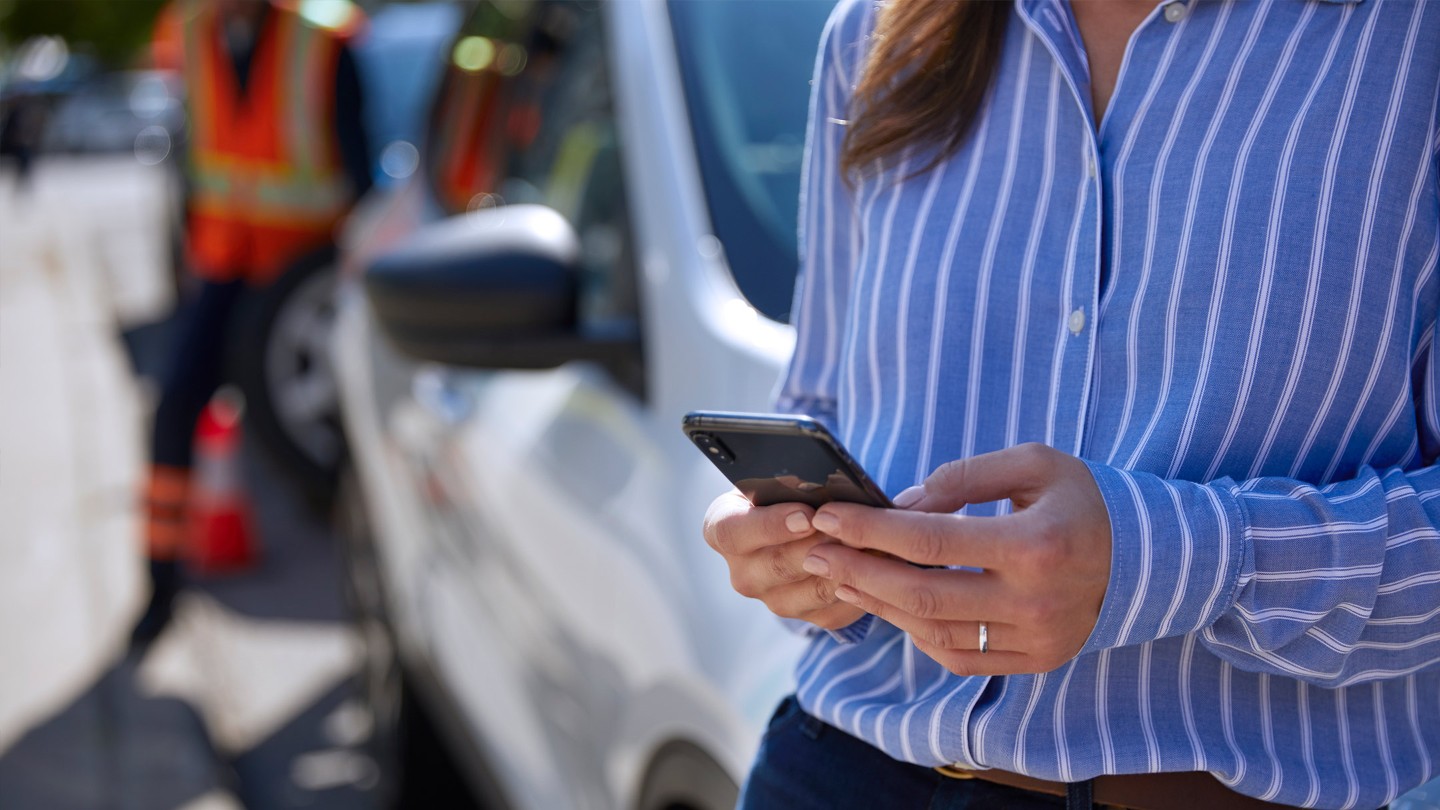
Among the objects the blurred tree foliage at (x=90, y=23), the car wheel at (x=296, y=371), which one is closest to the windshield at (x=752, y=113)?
the car wheel at (x=296, y=371)

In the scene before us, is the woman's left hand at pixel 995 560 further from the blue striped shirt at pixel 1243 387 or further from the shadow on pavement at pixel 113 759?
the shadow on pavement at pixel 113 759

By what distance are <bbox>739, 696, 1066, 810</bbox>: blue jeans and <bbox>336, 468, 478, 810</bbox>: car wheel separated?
2248 mm

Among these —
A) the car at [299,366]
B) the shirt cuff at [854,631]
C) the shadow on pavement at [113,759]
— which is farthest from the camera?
the car at [299,366]

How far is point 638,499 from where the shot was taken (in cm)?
186

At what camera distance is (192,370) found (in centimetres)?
452

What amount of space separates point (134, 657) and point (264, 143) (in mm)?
1714

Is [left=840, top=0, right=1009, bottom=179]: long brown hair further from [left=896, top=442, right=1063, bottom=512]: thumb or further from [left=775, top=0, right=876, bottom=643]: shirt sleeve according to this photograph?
[left=896, top=442, right=1063, bottom=512]: thumb

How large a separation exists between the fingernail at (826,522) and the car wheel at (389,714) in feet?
8.35

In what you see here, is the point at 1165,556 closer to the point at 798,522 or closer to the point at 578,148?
the point at 798,522

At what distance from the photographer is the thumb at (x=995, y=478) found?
3.10 ft

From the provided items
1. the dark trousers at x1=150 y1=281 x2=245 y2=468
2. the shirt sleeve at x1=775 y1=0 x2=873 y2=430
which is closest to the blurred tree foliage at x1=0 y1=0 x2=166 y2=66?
the dark trousers at x1=150 y1=281 x2=245 y2=468

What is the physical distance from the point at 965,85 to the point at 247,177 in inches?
158

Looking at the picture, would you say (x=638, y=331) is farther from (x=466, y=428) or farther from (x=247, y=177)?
(x=247, y=177)

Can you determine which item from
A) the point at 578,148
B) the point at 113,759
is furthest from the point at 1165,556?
the point at 113,759
